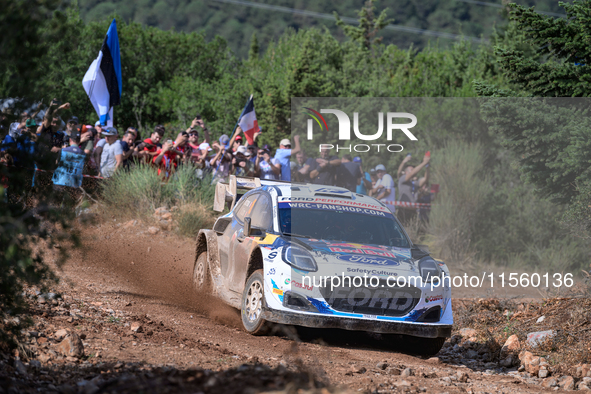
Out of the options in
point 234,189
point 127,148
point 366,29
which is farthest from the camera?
point 366,29

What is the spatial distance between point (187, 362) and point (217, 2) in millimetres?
155144

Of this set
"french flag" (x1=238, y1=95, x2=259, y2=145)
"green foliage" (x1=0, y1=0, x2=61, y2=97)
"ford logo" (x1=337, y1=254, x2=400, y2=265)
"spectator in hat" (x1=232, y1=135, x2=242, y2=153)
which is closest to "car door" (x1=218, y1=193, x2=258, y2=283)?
"ford logo" (x1=337, y1=254, x2=400, y2=265)

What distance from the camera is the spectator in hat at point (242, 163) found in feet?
49.0

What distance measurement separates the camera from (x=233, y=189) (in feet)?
31.9

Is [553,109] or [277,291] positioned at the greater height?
[553,109]

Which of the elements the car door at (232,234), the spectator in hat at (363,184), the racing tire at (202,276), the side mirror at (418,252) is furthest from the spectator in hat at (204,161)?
the side mirror at (418,252)

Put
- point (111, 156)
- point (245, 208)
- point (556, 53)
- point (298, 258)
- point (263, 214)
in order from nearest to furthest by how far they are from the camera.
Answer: point (298, 258), point (263, 214), point (245, 208), point (556, 53), point (111, 156)

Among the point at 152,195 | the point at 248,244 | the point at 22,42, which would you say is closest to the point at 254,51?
the point at 152,195

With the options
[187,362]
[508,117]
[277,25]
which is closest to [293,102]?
[508,117]

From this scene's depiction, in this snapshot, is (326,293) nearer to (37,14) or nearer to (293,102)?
(37,14)

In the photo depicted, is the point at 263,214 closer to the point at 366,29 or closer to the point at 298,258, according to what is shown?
the point at 298,258

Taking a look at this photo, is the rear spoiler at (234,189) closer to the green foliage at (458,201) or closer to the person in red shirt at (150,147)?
the person in red shirt at (150,147)

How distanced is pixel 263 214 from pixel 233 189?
76.5 inches

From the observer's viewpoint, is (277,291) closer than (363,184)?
Yes
